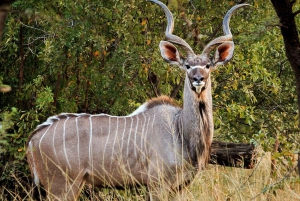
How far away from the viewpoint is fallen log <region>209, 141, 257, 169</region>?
466 centimetres

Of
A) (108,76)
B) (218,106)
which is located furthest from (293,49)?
(218,106)

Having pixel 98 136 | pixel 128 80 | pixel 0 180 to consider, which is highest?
pixel 128 80

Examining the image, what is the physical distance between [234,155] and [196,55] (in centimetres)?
76

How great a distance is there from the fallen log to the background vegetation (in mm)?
500

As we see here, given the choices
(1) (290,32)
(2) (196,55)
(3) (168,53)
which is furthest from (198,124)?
(1) (290,32)

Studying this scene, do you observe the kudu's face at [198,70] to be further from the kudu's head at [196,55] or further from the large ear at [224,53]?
the large ear at [224,53]

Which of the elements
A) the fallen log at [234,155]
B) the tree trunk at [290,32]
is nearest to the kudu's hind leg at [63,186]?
the fallen log at [234,155]

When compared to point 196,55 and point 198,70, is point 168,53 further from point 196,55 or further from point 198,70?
point 198,70

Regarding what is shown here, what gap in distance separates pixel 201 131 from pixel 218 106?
1.39m

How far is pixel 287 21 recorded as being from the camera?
3.11 m

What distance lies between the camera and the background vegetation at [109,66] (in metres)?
5.21

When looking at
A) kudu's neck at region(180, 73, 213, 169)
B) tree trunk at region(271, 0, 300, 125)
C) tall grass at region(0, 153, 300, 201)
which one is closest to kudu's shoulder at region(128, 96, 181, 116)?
kudu's neck at region(180, 73, 213, 169)

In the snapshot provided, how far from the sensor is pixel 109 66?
17.7ft

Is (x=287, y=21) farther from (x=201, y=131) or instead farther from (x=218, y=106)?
(x=218, y=106)
